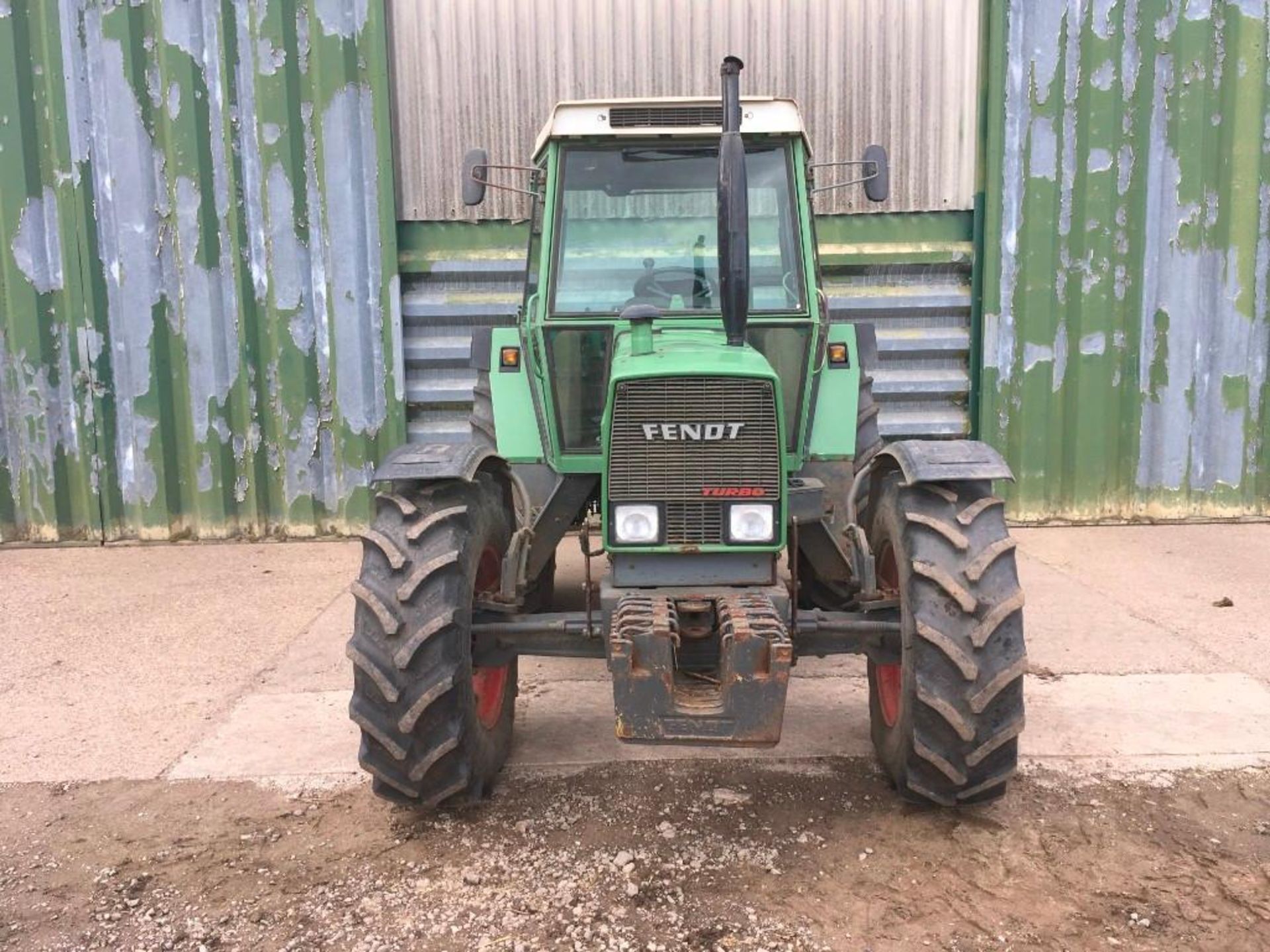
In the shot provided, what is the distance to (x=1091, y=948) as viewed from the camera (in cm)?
257

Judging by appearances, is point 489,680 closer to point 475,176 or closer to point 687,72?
point 475,176

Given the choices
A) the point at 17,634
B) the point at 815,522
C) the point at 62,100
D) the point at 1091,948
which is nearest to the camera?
the point at 1091,948

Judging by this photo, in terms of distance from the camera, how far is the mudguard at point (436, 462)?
340 cm

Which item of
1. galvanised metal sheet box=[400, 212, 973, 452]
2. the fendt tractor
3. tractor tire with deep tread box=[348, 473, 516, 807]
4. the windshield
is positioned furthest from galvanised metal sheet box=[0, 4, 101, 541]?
tractor tire with deep tread box=[348, 473, 516, 807]

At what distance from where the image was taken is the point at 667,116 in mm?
4117

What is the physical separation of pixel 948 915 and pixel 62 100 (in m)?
7.67

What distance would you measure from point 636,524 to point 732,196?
1.06m

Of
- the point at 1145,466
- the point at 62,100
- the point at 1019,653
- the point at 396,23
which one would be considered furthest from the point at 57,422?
the point at 1145,466

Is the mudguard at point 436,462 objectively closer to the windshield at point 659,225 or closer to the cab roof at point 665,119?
the windshield at point 659,225

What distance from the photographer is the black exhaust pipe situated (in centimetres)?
297

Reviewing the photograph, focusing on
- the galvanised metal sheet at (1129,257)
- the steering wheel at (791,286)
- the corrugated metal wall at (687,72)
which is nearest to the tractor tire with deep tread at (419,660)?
the steering wheel at (791,286)

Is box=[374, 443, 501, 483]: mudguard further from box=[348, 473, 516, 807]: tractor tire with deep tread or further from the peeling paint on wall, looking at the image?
the peeling paint on wall

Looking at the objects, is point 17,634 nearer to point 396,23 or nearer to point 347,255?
point 347,255

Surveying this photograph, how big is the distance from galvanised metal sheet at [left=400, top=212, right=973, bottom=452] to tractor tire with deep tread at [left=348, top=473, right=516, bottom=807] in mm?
4404
